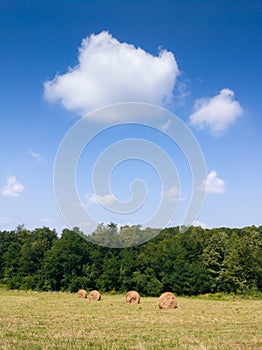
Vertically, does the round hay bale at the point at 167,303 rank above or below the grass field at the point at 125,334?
above

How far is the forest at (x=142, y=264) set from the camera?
4828cm

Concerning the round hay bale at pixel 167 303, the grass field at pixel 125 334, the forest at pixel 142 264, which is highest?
the forest at pixel 142 264

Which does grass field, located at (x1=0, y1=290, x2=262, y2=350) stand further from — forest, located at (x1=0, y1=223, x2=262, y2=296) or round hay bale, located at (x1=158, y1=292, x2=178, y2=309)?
forest, located at (x1=0, y1=223, x2=262, y2=296)

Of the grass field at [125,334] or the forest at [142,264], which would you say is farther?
the forest at [142,264]

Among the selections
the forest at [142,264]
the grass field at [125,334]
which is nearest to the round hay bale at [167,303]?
the grass field at [125,334]

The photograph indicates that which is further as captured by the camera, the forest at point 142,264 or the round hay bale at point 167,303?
the forest at point 142,264

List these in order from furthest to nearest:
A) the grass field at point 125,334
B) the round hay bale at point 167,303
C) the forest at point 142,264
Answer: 1. the forest at point 142,264
2. the round hay bale at point 167,303
3. the grass field at point 125,334

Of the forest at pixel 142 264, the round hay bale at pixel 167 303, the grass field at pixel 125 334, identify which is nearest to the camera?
the grass field at pixel 125 334

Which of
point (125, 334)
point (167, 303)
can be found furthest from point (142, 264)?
point (125, 334)

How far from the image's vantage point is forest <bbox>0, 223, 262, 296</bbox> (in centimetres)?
4828

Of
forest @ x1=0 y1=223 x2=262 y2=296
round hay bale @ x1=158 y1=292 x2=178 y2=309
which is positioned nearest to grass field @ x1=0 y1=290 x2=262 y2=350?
round hay bale @ x1=158 y1=292 x2=178 y2=309

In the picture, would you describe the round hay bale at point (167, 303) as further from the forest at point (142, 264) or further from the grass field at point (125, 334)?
the forest at point (142, 264)

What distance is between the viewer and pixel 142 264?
52.7 m

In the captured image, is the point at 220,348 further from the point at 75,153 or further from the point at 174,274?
the point at 174,274
